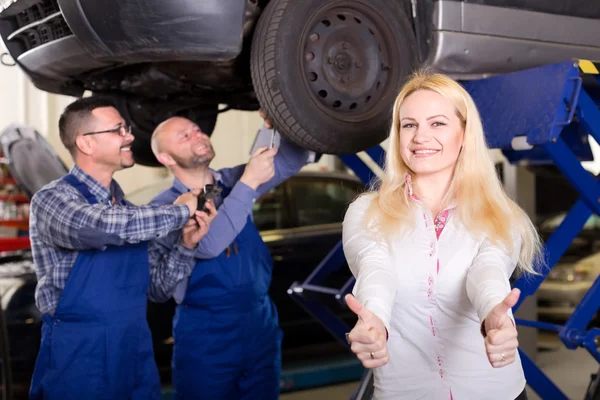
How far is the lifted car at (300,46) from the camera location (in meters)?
2.12

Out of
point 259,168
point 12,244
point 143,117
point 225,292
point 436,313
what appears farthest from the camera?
point 12,244

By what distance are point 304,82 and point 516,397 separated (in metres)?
1.13

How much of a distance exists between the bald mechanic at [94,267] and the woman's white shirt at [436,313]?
984 millimetres

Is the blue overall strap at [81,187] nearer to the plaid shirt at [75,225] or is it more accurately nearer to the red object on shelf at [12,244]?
the plaid shirt at [75,225]

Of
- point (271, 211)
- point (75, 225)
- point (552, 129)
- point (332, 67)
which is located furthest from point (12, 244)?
point (552, 129)

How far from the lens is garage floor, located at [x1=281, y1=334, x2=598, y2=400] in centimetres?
384

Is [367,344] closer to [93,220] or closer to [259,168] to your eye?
[93,220]

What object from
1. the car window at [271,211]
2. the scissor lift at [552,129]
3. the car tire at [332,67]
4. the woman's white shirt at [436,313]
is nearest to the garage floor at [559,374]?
the car window at [271,211]

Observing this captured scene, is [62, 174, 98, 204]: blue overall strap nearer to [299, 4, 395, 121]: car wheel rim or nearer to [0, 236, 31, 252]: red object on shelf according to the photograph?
[299, 4, 395, 121]: car wheel rim

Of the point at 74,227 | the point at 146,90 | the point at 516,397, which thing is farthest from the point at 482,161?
the point at 146,90

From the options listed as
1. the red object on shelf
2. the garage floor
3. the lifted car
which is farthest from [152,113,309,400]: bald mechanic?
the red object on shelf

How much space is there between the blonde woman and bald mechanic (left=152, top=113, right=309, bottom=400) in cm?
100

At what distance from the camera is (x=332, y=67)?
231cm

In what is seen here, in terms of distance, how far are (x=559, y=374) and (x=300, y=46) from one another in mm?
2915
